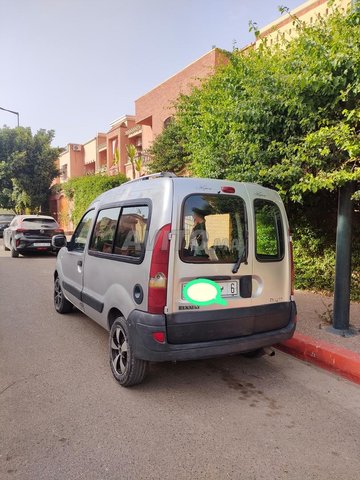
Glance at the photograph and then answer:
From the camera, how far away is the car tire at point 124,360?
11.1ft

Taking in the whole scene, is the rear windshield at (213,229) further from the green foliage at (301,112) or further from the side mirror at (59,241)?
the side mirror at (59,241)

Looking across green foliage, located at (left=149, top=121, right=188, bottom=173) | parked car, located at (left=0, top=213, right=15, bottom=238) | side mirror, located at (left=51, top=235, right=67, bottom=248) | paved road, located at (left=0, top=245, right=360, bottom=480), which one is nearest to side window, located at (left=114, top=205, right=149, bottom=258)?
paved road, located at (left=0, top=245, right=360, bottom=480)

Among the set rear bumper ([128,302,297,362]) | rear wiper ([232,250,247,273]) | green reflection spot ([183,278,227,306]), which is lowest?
rear bumper ([128,302,297,362])

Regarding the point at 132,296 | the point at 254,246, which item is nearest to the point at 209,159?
the point at 254,246

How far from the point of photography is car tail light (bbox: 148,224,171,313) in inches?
123

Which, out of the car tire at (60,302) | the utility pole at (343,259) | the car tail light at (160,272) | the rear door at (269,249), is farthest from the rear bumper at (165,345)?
the car tire at (60,302)

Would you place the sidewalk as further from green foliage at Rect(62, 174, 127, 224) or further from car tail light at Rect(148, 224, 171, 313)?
green foliage at Rect(62, 174, 127, 224)

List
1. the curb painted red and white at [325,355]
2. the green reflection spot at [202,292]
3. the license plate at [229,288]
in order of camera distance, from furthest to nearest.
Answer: the curb painted red and white at [325,355] → the license plate at [229,288] → the green reflection spot at [202,292]

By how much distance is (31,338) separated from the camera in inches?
191

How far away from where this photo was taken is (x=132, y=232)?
363 cm

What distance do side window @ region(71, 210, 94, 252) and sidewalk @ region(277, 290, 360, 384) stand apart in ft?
9.25

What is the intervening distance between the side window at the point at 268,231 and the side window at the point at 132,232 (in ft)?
3.55

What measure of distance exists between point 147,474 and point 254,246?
6.75ft

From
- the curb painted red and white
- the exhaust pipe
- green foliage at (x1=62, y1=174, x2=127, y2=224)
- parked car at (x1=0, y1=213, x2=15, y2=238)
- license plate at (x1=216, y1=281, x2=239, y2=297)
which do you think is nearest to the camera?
license plate at (x1=216, y1=281, x2=239, y2=297)
